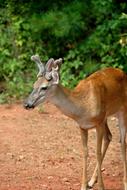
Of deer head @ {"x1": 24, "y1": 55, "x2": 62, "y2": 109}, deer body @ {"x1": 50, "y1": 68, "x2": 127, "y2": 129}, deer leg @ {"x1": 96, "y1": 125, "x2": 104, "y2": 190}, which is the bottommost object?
deer leg @ {"x1": 96, "y1": 125, "x2": 104, "y2": 190}

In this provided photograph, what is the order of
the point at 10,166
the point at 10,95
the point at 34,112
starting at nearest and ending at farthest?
the point at 10,166 → the point at 34,112 → the point at 10,95

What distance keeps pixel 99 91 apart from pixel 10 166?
5.20ft

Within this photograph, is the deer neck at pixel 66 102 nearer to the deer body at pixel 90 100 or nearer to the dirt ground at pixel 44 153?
the deer body at pixel 90 100

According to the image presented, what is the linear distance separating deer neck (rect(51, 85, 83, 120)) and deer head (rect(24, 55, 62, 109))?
0.09m

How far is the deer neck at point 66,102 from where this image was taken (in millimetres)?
7125

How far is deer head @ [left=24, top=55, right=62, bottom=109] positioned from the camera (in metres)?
7.04

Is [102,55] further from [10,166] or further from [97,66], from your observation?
[10,166]

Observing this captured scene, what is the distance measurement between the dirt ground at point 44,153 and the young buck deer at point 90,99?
1.27ft

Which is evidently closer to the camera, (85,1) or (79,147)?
(79,147)

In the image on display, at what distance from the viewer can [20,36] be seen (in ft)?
42.9

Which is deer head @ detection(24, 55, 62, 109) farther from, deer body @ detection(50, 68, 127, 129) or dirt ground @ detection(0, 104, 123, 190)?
dirt ground @ detection(0, 104, 123, 190)

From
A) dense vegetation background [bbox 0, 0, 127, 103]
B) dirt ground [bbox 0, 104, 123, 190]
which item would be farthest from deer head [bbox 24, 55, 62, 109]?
dense vegetation background [bbox 0, 0, 127, 103]

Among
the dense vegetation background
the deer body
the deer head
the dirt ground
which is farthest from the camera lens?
the dense vegetation background

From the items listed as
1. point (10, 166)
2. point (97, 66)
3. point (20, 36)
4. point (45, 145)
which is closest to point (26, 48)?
point (20, 36)
